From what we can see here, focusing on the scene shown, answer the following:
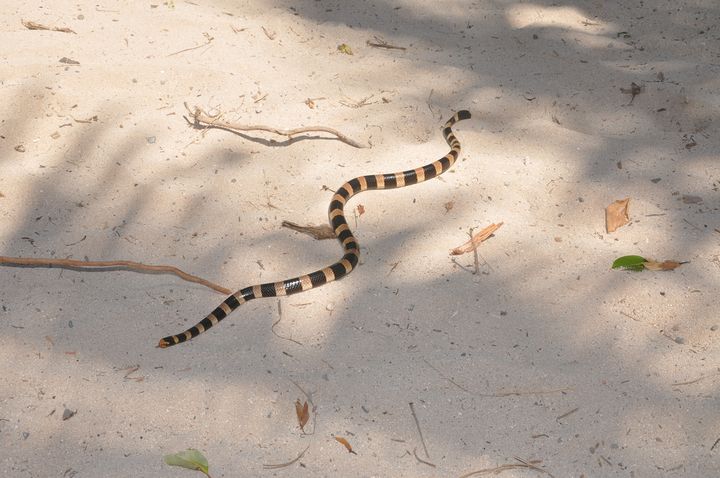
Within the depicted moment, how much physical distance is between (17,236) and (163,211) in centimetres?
96

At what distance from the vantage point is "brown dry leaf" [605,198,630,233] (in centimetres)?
473

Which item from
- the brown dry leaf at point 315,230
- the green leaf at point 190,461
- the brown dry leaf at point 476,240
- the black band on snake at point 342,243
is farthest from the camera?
the brown dry leaf at point 315,230

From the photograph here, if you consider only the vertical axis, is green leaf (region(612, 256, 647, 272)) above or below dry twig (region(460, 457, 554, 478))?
above

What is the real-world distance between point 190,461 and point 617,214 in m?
3.23

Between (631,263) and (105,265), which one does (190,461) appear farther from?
(631,263)

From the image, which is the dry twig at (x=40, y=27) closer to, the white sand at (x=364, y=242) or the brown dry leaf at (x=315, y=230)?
the white sand at (x=364, y=242)

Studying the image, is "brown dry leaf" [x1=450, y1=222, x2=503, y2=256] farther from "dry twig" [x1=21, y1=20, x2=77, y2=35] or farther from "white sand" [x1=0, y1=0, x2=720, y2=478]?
"dry twig" [x1=21, y1=20, x2=77, y2=35]

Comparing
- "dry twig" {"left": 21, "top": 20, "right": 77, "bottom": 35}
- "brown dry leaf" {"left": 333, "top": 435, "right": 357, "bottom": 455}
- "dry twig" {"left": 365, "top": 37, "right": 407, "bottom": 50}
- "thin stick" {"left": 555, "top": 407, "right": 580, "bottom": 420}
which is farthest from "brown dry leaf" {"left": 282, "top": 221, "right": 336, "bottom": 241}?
"dry twig" {"left": 21, "top": 20, "right": 77, "bottom": 35}

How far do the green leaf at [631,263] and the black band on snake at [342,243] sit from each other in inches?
60.5

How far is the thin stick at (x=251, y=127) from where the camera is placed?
5.45 meters

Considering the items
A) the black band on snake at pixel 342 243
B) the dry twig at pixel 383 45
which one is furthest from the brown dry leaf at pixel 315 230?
the dry twig at pixel 383 45

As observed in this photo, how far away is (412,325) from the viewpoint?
13.7ft

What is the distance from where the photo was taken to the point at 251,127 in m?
5.44

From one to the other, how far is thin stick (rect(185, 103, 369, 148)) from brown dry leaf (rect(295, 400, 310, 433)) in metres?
2.46
